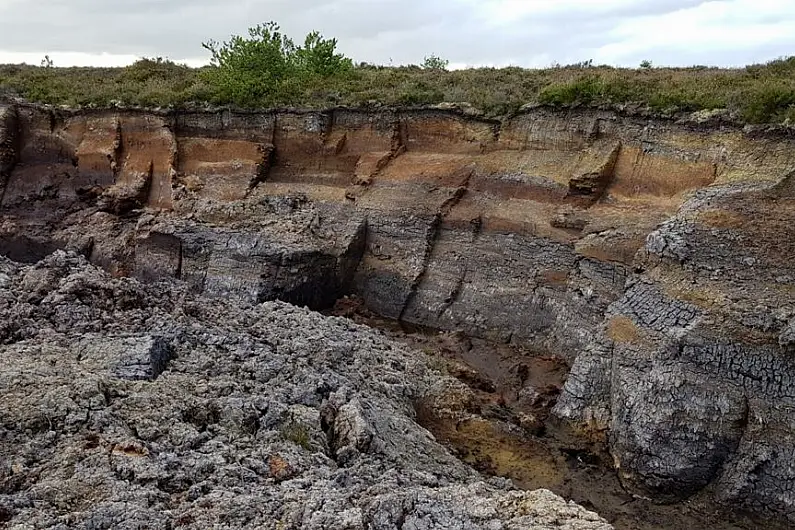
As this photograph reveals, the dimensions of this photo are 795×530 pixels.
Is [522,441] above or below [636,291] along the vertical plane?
below

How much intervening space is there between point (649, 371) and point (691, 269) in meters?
1.82

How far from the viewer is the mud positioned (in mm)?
10242

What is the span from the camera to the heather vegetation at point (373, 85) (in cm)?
1384

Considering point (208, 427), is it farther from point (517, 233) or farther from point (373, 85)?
point (373, 85)

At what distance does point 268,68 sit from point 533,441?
17.4 metres

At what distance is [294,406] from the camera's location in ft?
33.2

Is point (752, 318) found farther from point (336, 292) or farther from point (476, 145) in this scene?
point (336, 292)

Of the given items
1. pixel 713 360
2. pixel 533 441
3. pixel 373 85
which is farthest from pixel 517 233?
pixel 373 85

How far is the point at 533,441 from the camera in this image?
11984 mm

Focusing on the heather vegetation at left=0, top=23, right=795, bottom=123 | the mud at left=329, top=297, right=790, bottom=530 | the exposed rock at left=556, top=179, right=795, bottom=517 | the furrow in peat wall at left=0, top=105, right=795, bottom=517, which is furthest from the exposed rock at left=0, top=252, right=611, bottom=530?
the heather vegetation at left=0, top=23, right=795, bottom=123

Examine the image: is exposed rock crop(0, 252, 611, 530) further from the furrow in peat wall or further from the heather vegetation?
the heather vegetation

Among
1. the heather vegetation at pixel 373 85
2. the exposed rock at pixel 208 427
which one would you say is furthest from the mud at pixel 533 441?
the heather vegetation at pixel 373 85

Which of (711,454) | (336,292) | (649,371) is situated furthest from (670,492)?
(336,292)

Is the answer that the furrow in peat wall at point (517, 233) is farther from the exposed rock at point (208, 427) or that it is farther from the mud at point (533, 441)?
the exposed rock at point (208, 427)
